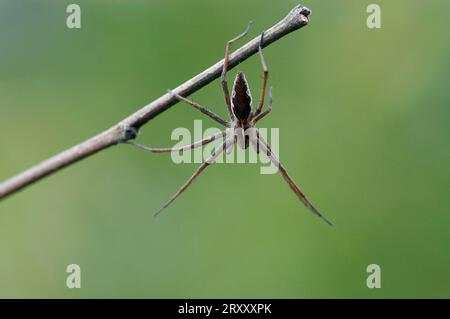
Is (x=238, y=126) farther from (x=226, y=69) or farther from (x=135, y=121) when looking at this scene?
(x=135, y=121)

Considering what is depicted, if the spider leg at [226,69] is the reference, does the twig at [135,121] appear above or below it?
below

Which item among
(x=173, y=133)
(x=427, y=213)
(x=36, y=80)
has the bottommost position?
(x=427, y=213)

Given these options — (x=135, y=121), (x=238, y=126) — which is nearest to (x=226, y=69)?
(x=135, y=121)

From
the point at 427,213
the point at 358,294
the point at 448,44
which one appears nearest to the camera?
the point at 358,294

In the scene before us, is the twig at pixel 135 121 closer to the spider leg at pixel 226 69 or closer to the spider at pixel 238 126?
the spider leg at pixel 226 69

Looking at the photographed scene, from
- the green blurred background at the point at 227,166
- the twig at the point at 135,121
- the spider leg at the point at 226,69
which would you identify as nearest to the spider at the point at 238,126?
the spider leg at the point at 226,69

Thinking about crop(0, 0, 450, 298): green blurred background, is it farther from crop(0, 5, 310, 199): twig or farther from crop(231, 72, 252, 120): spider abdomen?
crop(0, 5, 310, 199): twig

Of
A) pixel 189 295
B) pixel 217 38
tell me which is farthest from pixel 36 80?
pixel 189 295

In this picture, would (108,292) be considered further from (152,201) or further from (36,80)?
(36,80)
